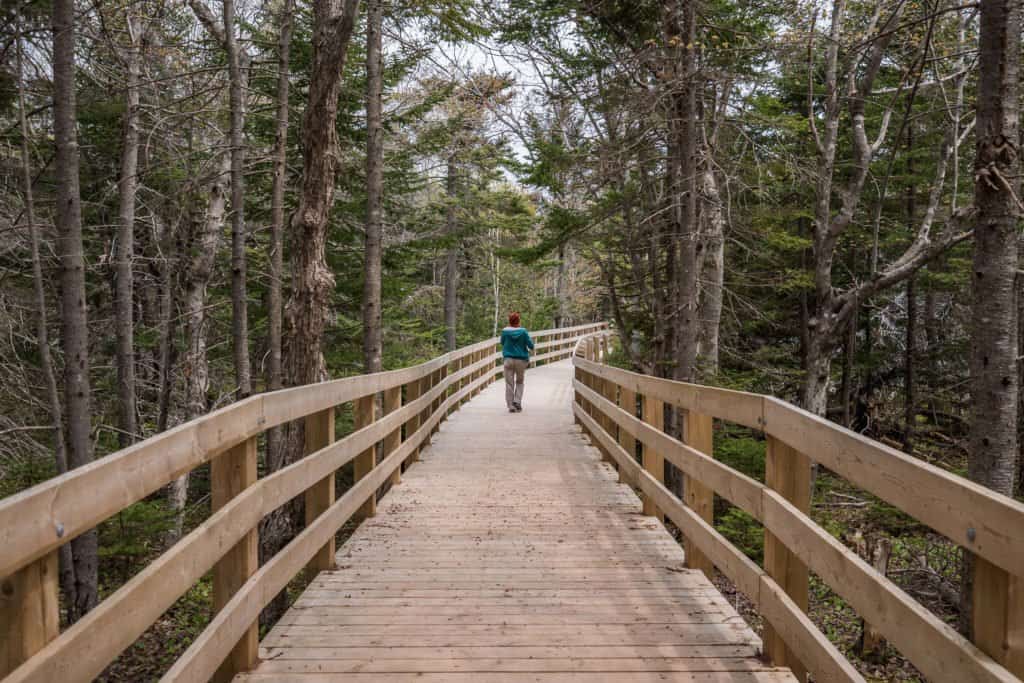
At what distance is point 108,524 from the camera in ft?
30.2

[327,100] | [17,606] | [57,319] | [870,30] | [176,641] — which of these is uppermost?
[870,30]

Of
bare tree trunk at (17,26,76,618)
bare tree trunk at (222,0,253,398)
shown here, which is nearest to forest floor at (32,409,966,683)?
bare tree trunk at (17,26,76,618)

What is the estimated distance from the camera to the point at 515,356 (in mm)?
14680

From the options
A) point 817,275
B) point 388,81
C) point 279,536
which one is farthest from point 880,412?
point 279,536

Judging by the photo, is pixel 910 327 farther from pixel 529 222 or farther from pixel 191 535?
pixel 191 535

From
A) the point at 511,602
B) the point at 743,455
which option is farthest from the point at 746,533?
the point at 511,602

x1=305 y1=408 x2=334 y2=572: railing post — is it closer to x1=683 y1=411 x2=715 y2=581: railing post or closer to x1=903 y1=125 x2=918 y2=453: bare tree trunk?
x1=683 y1=411 x2=715 y2=581: railing post

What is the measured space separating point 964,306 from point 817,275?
5811mm

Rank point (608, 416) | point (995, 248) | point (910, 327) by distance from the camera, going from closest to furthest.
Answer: point (995, 248) < point (608, 416) < point (910, 327)

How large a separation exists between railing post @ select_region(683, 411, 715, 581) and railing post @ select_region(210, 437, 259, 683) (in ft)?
8.40

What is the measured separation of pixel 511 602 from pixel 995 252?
13.1ft

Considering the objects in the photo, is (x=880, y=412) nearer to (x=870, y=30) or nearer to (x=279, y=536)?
(x=870, y=30)

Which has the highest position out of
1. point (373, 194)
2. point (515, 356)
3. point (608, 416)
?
point (373, 194)

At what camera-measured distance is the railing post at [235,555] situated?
124 inches
